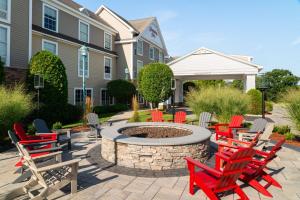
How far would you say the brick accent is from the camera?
478 inches

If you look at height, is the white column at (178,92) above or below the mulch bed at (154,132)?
above

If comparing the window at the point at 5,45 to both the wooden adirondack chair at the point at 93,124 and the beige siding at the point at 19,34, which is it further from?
the wooden adirondack chair at the point at 93,124

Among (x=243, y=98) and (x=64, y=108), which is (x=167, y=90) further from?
(x=64, y=108)

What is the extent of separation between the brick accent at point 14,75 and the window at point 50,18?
15.2 feet

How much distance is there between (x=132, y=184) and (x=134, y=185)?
0.06 metres

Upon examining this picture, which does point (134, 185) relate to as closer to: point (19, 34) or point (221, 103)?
point (221, 103)

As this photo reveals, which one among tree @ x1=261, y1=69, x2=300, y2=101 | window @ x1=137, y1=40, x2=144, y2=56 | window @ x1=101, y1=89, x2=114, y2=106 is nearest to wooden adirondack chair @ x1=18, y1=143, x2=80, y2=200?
window @ x1=101, y1=89, x2=114, y2=106

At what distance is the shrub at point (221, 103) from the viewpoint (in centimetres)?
1155

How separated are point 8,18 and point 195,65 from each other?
A: 1669cm

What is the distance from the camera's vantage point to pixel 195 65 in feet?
74.1

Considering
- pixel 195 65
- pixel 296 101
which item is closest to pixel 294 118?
pixel 296 101

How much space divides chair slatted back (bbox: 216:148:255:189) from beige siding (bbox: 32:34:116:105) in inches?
595

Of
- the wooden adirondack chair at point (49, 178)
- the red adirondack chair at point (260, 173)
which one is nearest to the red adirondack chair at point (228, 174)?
the red adirondack chair at point (260, 173)

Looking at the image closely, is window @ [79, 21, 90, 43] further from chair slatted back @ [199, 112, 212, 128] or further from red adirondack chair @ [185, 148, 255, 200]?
red adirondack chair @ [185, 148, 255, 200]
